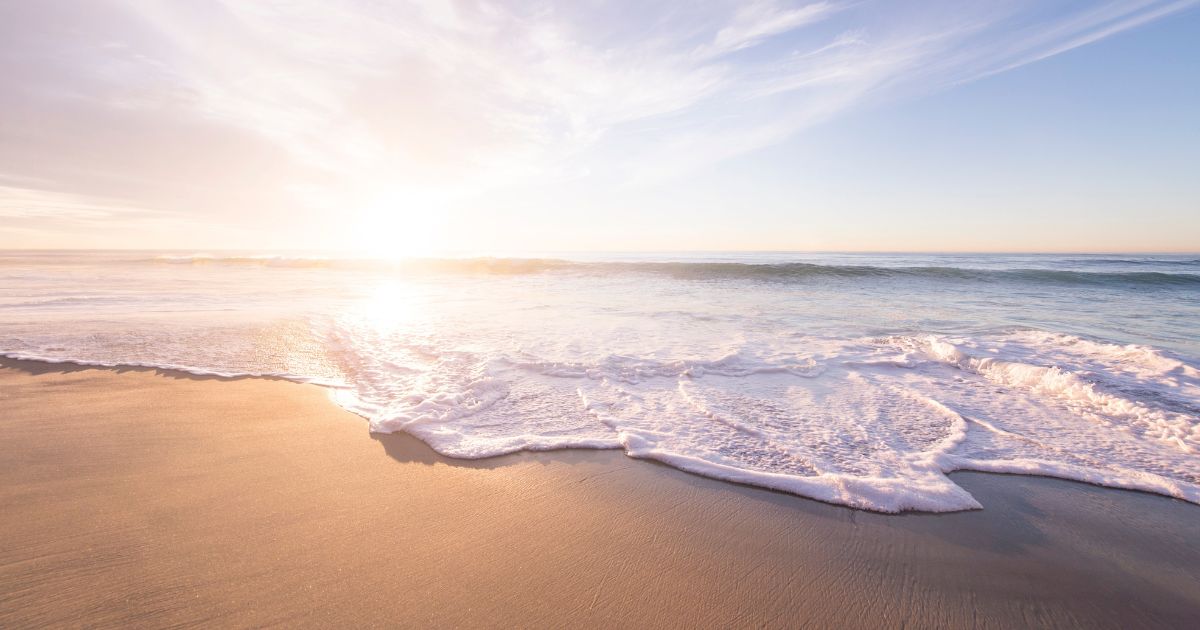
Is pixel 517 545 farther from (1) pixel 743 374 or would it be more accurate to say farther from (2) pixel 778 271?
(2) pixel 778 271

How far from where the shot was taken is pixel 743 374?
529 centimetres

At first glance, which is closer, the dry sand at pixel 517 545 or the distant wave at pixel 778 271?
the dry sand at pixel 517 545

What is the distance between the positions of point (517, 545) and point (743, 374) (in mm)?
3606

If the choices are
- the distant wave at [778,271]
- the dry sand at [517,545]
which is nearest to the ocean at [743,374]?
the dry sand at [517,545]

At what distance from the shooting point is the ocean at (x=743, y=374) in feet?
11.0

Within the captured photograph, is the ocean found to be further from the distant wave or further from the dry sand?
the distant wave

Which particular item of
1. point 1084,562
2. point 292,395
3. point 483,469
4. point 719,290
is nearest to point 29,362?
point 292,395

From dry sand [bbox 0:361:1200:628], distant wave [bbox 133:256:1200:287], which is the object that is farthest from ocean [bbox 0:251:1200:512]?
distant wave [bbox 133:256:1200:287]

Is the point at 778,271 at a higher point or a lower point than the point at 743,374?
higher

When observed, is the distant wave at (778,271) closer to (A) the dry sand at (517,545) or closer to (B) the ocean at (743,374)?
(B) the ocean at (743,374)

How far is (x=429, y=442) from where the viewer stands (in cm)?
351

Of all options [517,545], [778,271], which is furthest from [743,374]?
[778,271]

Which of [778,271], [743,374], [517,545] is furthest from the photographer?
[778,271]

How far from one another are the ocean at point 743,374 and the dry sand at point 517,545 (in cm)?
30
